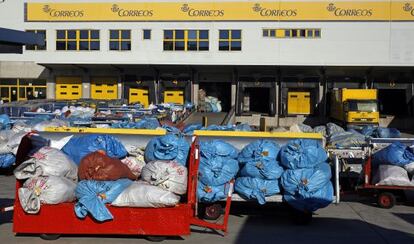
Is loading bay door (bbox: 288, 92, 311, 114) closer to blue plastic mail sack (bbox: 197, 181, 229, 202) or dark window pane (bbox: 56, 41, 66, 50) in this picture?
dark window pane (bbox: 56, 41, 66, 50)

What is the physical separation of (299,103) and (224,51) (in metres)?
6.44

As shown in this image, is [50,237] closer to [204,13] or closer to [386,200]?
[386,200]

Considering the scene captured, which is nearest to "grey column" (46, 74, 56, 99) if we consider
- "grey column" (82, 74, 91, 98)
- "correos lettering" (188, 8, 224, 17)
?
"grey column" (82, 74, 91, 98)

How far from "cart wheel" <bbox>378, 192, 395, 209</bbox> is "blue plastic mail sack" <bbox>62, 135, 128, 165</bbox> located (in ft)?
16.9

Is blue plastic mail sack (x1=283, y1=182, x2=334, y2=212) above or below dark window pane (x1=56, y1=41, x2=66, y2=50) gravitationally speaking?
below

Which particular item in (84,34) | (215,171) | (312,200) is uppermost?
(84,34)

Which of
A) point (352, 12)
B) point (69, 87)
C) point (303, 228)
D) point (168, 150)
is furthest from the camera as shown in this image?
point (69, 87)

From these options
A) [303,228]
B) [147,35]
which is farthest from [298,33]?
[303,228]

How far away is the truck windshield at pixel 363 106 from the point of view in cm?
3037

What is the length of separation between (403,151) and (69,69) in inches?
1306

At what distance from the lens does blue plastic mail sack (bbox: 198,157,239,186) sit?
29.1 feet

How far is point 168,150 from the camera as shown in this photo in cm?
854

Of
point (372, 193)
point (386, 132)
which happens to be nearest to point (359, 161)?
point (372, 193)

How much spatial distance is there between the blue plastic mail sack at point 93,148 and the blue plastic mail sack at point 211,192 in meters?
1.37
